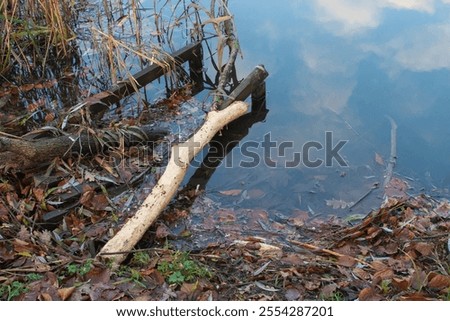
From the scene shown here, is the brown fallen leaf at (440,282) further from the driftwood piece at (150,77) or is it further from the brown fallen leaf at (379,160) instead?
the driftwood piece at (150,77)

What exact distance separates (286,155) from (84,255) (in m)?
2.39

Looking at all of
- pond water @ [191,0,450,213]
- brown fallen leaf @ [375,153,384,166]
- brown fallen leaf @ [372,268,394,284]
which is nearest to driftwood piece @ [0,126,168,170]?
pond water @ [191,0,450,213]

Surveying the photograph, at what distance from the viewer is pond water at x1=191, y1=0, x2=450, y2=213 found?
186 inches

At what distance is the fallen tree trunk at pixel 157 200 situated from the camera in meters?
3.52

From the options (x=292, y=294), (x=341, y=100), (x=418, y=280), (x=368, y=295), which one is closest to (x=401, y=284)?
(x=418, y=280)

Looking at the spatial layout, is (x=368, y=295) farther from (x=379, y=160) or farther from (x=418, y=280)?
(x=379, y=160)

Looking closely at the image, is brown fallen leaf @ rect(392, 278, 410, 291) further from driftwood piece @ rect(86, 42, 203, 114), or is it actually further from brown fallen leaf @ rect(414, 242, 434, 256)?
driftwood piece @ rect(86, 42, 203, 114)

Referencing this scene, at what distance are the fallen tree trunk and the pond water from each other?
581 millimetres

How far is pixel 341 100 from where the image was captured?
19.0ft

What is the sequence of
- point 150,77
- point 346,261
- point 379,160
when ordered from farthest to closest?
point 150,77
point 379,160
point 346,261

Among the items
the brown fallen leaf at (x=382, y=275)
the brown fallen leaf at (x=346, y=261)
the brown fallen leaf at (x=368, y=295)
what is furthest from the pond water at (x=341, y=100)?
the brown fallen leaf at (x=368, y=295)

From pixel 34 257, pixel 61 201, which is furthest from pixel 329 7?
pixel 34 257

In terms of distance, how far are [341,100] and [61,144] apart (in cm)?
320

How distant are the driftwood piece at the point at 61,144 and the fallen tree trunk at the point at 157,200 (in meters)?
0.73
